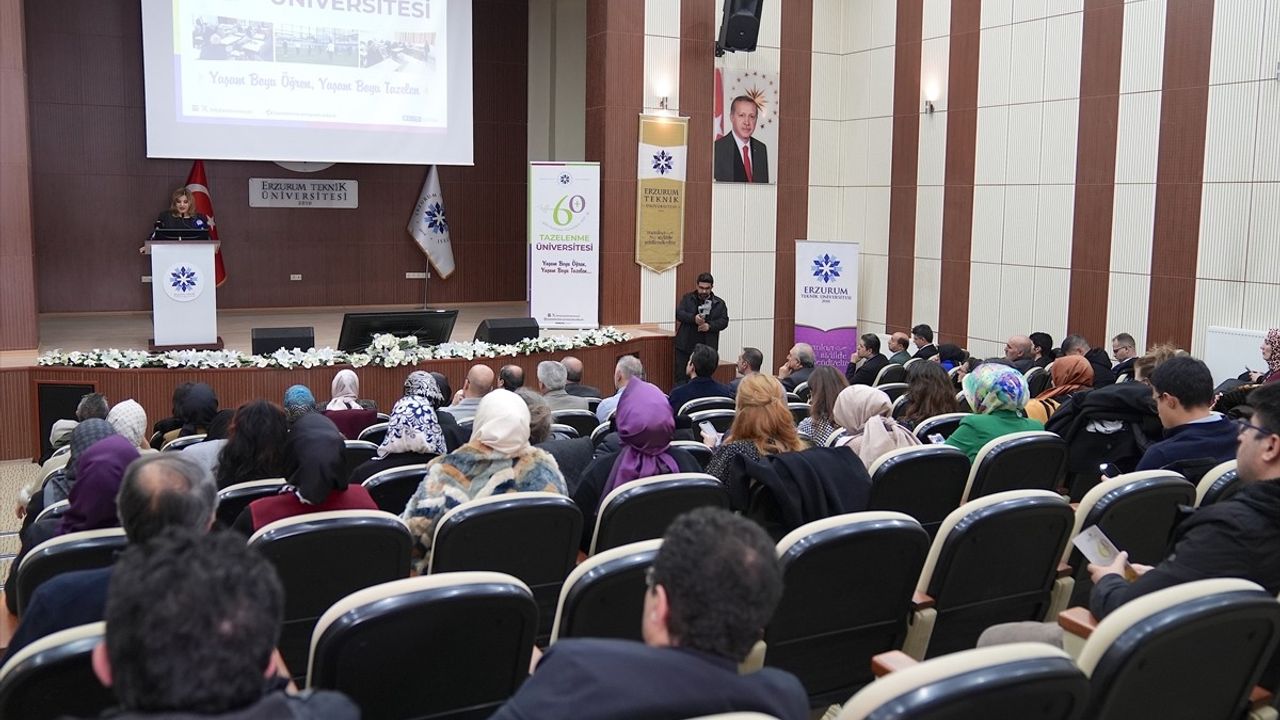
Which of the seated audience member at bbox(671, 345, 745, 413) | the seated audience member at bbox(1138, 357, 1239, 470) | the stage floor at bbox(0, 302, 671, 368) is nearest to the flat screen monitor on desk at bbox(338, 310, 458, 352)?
the stage floor at bbox(0, 302, 671, 368)

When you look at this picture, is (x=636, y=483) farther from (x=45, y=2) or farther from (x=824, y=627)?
(x=45, y=2)

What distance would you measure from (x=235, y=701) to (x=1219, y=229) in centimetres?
909

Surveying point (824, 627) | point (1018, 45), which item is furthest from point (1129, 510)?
point (1018, 45)

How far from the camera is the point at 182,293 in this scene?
9.05m

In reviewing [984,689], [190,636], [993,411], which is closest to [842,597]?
[984,689]

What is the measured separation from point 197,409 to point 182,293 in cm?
440

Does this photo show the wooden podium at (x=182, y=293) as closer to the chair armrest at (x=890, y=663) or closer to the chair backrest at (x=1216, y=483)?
the chair backrest at (x=1216, y=483)

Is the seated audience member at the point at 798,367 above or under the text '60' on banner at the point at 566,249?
under

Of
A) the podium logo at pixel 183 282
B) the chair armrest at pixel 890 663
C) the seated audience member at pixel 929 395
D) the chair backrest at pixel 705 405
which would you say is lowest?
the chair backrest at pixel 705 405

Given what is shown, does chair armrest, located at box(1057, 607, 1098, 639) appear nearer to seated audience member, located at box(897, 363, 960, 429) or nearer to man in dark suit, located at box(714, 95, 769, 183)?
seated audience member, located at box(897, 363, 960, 429)

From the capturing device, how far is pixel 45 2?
11633 millimetres

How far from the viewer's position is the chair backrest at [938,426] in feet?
15.7

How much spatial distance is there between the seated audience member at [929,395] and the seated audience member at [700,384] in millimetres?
1614

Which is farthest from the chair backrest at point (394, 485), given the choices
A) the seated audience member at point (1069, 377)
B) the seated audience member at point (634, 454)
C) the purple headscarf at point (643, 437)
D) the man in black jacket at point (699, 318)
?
the man in black jacket at point (699, 318)
